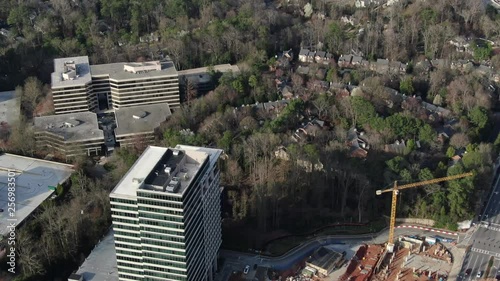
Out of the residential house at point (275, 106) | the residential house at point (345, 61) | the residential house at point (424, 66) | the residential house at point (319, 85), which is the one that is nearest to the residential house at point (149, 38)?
the residential house at point (275, 106)

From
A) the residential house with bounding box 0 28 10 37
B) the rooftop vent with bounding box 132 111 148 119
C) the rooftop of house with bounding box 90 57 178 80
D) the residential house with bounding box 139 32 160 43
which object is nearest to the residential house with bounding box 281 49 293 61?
the rooftop of house with bounding box 90 57 178 80

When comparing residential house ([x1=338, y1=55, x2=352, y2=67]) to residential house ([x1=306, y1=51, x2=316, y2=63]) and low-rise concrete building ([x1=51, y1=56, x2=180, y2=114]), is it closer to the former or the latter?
residential house ([x1=306, y1=51, x2=316, y2=63])

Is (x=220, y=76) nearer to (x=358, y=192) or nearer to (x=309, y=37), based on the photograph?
(x=309, y=37)

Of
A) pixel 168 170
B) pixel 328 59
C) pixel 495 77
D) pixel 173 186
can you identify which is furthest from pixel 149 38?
pixel 173 186

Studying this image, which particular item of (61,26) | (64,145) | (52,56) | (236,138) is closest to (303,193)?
(236,138)

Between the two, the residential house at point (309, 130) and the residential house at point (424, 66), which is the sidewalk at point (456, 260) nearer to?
the residential house at point (309, 130)

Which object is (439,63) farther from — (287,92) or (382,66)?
(287,92)
